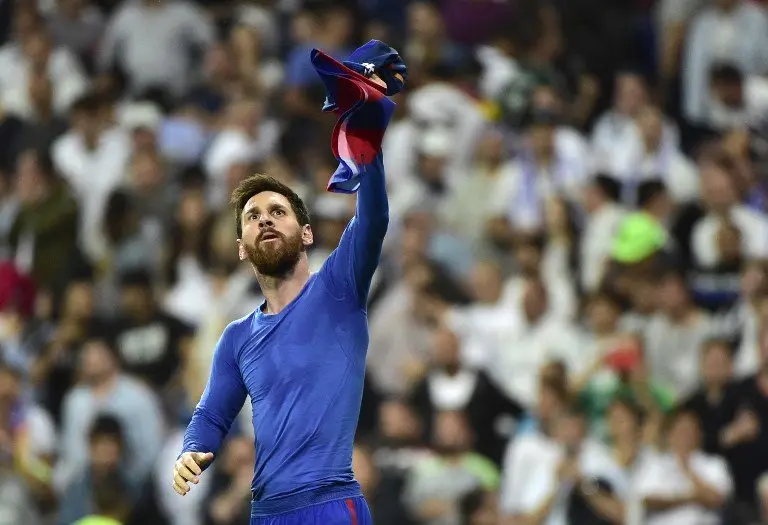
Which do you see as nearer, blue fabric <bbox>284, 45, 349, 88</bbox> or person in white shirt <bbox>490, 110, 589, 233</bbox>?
person in white shirt <bbox>490, 110, 589, 233</bbox>

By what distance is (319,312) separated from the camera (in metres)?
5.77

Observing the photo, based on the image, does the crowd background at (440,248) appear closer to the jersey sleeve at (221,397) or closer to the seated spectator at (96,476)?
the seated spectator at (96,476)

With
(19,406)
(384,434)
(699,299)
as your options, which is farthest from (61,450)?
(699,299)

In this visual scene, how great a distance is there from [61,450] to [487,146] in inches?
152

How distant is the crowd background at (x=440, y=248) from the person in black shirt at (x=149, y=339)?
0.07 feet

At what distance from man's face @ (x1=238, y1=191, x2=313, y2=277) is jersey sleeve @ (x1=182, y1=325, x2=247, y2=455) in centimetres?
35

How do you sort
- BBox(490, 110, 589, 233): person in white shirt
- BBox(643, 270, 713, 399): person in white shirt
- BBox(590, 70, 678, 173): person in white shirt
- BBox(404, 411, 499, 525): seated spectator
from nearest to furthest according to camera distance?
BBox(404, 411, 499, 525): seated spectator < BBox(643, 270, 713, 399): person in white shirt < BBox(490, 110, 589, 233): person in white shirt < BBox(590, 70, 678, 173): person in white shirt

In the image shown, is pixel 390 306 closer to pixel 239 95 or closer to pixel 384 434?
pixel 384 434

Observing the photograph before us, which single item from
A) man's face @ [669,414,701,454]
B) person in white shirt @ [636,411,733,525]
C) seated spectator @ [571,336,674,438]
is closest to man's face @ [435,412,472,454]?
seated spectator @ [571,336,674,438]

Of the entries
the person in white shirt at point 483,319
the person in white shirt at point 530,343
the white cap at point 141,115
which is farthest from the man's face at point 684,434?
the white cap at point 141,115

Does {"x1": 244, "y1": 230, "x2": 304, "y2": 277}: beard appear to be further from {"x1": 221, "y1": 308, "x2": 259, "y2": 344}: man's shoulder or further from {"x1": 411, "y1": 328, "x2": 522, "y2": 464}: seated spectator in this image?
{"x1": 411, "y1": 328, "x2": 522, "y2": 464}: seated spectator

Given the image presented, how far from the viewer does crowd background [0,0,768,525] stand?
10422 millimetres

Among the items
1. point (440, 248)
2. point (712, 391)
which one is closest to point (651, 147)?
point (440, 248)

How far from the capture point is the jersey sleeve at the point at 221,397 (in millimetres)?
5918
